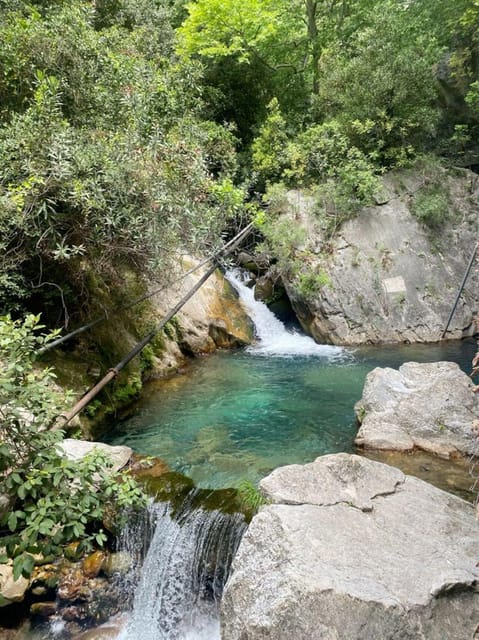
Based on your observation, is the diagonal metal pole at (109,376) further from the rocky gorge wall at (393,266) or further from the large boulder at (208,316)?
the rocky gorge wall at (393,266)

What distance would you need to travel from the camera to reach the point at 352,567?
324cm

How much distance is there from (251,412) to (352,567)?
16.4 ft

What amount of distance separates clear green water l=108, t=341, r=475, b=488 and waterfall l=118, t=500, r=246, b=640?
853 millimetres

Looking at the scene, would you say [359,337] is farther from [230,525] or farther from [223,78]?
[223,78]

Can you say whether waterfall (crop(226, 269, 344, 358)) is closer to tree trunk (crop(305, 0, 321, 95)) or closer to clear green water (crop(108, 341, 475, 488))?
clear green water (crop(108, 341, 475, 488))

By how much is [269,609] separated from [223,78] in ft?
61.3

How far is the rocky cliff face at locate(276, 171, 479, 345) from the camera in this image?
13.0 m

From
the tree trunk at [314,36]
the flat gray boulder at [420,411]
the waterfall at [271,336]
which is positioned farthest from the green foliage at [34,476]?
the tree trunk at [314,36]

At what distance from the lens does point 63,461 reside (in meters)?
3.22

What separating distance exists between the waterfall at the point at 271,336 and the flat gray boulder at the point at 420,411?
4183 mm

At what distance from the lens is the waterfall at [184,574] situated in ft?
13.8

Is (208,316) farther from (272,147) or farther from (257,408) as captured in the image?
(272,147)

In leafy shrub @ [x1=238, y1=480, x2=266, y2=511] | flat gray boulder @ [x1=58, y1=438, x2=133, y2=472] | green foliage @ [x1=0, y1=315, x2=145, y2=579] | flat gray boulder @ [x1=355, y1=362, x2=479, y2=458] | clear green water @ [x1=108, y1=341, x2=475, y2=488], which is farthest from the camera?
flat gray boulder @ [x1=355, y1=362, x2=479, y2=458]

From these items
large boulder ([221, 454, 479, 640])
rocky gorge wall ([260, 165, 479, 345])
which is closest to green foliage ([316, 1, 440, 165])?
rocky gorge wall ([260, 165, 479, 345])
